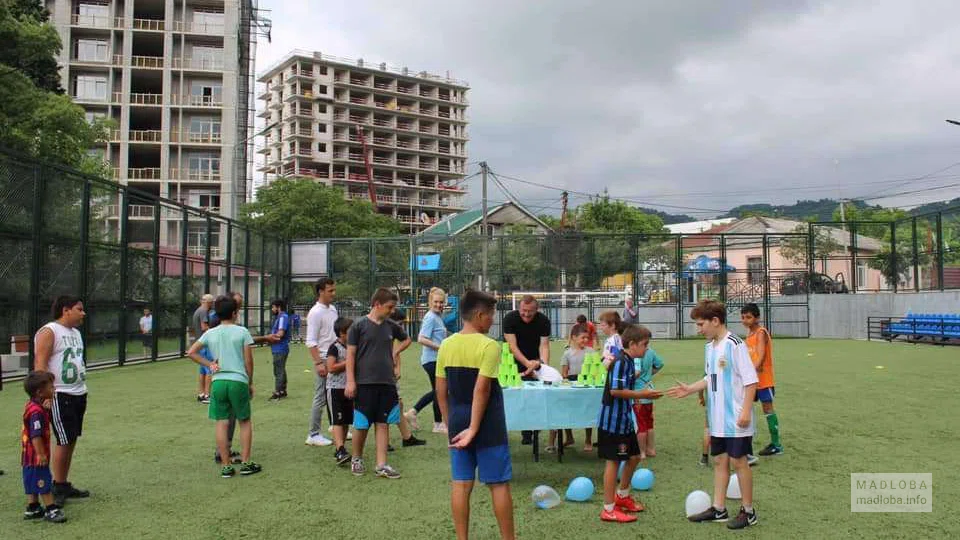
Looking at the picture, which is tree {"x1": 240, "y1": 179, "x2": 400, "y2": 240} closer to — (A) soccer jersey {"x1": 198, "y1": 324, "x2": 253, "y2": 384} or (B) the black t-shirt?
(B) the black t-shirt

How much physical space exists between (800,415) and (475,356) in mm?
7043

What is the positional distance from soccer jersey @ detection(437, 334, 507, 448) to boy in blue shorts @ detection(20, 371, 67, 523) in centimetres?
308

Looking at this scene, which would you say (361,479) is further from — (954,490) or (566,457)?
(954,490)

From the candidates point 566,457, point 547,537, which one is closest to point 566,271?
point 566,457

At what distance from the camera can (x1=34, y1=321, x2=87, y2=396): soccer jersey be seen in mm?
5719

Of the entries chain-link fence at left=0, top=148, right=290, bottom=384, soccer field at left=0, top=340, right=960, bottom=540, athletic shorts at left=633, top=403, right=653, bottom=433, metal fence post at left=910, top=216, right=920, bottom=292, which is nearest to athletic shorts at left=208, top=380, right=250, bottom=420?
soccer field at left=0, top=340, right=960, bottom=540

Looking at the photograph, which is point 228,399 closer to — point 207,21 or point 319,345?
point 319,345

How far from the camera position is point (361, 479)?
6539 mm

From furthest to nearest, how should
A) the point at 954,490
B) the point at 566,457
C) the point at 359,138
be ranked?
1. the point at 359,138
2. the point at 566,457
3. the point at 954,490

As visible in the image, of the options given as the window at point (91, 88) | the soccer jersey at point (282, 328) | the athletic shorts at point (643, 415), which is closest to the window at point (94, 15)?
the window at point (91, 88)

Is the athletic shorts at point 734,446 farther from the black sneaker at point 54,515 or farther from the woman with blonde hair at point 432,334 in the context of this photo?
the black sneaker at point 54,515

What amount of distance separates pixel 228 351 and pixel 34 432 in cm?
166

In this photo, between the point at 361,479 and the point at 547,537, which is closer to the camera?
the point at 547,537

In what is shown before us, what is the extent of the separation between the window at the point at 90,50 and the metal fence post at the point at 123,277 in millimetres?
40009
